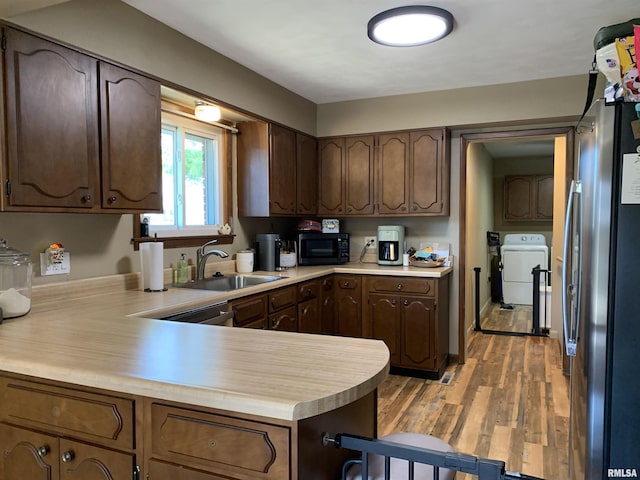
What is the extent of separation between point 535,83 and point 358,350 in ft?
10.5

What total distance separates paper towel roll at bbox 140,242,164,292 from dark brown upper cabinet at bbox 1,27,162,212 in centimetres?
27

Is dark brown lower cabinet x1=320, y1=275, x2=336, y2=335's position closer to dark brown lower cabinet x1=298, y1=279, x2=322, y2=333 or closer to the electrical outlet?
dark brown lower cabinet x1=298, y1=279, x2=322, y2=333

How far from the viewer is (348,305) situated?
3.96m

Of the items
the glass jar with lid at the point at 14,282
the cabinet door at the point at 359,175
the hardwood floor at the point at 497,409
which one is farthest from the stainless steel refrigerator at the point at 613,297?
the cabinet door at the point at 359,175

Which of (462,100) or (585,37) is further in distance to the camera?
(462,100)

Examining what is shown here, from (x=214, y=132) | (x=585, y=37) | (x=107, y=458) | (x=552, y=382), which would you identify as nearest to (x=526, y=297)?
(x=552, y=382)

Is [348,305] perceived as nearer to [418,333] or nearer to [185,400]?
[418,333]

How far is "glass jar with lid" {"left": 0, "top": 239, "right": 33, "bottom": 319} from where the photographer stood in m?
1.81

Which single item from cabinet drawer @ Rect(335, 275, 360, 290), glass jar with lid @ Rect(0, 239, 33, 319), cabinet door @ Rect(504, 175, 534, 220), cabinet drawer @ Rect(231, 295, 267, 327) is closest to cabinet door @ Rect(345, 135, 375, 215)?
cabinet drawer @ Rect(335, 275, 360, 290)

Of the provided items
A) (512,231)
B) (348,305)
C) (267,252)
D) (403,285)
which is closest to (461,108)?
(403,285)

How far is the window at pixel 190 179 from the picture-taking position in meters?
3.15

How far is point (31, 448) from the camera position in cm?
135

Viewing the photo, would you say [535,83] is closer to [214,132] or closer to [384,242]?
[384,242]

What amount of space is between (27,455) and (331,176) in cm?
342
